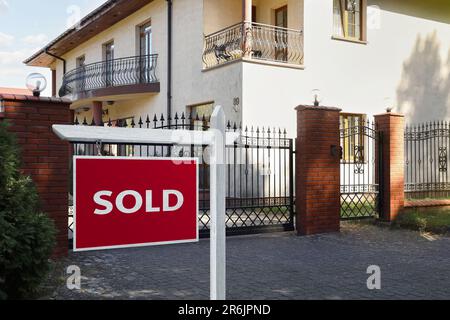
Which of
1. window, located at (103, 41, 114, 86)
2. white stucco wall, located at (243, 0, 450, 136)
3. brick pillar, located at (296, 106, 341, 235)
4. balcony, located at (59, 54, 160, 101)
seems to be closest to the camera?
brick pillar, located at (296, 106, 341, 235)

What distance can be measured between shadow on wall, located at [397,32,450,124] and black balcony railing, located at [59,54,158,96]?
854 centimetres

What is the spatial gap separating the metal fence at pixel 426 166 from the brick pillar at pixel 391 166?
14.6ft

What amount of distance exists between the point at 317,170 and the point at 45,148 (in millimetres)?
4946

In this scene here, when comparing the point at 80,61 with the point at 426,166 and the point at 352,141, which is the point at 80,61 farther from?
the point at 426,166

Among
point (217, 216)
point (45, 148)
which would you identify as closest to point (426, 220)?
point (45, 148)

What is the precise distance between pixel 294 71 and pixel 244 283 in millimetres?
9239

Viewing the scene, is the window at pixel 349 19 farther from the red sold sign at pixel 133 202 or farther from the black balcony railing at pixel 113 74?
the red sold sign at pixel 133 202

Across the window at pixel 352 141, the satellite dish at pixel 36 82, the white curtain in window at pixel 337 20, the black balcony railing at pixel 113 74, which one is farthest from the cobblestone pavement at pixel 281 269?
the black balcony railing at pixel 113 74

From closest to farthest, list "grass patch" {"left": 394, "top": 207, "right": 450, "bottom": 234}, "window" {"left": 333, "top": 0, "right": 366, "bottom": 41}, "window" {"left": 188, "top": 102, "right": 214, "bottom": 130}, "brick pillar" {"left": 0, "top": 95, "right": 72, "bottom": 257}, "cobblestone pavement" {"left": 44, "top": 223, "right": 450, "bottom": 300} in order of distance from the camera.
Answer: "cobblestone pavement" {"left": 44, "top": 223, "right": 450, "bottom": 300} < "brick pillar" {"left": 0, "top": 95, "right": 72, "bottom": 257} < "grass patch" {"left": 394, "top": 207, "right": 450, "bottom": 234} < "window" {"left": 188, "top": 102, "right": 214, "bottom": 130} < "window" {"left": 333, "top": 0, "right": 366, "bottom": 41}

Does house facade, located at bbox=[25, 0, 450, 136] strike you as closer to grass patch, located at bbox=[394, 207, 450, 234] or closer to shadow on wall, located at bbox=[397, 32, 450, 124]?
shadow on wall, located at bbox=[397, 32, 450, 124]

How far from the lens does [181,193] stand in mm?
2338

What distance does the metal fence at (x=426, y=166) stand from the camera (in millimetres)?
15250

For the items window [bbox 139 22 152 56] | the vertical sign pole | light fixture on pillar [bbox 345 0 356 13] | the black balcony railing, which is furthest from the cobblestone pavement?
window [bbox 139 22 152 56]

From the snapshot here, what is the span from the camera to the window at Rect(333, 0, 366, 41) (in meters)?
15.4
